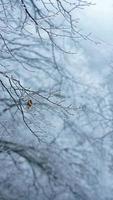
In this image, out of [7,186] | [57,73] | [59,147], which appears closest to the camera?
[7,186]

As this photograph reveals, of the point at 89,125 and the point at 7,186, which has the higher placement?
the point at 89,125

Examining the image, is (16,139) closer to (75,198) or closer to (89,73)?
(75,198)

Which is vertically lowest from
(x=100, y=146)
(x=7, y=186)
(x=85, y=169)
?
(x=7, y=186)

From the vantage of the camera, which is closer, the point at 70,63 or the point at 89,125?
the point at 89,125

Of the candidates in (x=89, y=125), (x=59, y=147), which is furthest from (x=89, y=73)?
(x=59, y=147)

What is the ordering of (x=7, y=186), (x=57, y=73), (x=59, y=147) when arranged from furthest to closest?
(x=57, y=73)
(x=59, y=147)
(x=7, y=186)

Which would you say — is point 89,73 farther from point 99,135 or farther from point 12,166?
point 12,166
